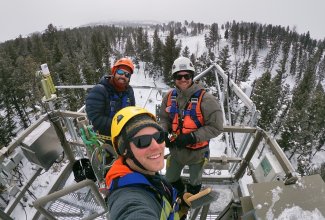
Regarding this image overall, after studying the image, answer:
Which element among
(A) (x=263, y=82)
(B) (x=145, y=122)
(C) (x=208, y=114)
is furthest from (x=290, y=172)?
(A) (x=263, y=82)

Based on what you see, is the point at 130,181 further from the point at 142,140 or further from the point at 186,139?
the point at 186,139

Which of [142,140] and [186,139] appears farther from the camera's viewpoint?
[186,139]

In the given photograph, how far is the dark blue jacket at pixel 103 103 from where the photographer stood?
3863 millimetres

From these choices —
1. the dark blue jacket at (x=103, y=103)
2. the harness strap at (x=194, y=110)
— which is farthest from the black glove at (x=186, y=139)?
the dark blue jacket at (x=103, y=103)

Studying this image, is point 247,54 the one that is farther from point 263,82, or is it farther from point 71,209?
point 71,209

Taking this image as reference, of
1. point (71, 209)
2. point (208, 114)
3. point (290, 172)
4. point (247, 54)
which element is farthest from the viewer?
point (247, 54)

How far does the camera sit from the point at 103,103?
13.0 ft

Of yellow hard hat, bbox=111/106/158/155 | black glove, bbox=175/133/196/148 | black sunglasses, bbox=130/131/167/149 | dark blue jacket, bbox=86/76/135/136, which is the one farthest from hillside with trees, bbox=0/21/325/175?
black sunglasses, bbox=130/131/167/149

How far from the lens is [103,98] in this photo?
13.0ft

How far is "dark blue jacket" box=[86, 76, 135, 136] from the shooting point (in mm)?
3863

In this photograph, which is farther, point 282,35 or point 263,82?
point 282,35

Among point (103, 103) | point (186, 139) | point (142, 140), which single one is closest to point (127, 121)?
point (142, 140)

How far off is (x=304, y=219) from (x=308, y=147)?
4340 cm

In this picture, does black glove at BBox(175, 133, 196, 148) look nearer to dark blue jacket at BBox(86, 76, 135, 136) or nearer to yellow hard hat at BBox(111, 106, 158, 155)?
dark blue jacket at BBox(86, 76, 135, 136)
